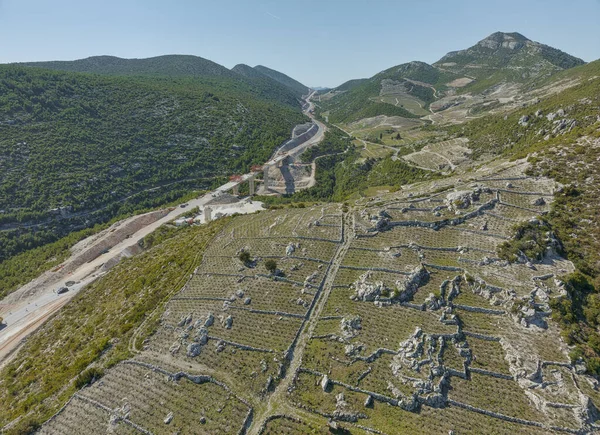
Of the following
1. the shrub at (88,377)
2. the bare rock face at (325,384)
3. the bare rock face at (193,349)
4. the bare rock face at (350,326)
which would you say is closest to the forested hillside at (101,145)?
the shrub at (88,377)

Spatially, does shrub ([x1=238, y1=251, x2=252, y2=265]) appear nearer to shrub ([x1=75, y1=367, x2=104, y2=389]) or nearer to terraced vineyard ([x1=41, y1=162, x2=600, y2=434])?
terraced vineyard ([x1=41, y1=162, x2=600, y2=434])

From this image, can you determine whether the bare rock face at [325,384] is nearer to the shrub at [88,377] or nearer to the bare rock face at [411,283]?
the bare rock face at [411,283]

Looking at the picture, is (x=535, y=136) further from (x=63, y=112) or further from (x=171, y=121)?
(x=63, y=112)

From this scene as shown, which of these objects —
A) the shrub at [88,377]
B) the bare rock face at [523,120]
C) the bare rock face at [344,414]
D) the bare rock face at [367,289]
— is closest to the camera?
the bare rock face at [344,414]

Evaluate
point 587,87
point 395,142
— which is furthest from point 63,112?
point 587,87

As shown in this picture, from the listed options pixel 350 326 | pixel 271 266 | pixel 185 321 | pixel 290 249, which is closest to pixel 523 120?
pixel 290 249
